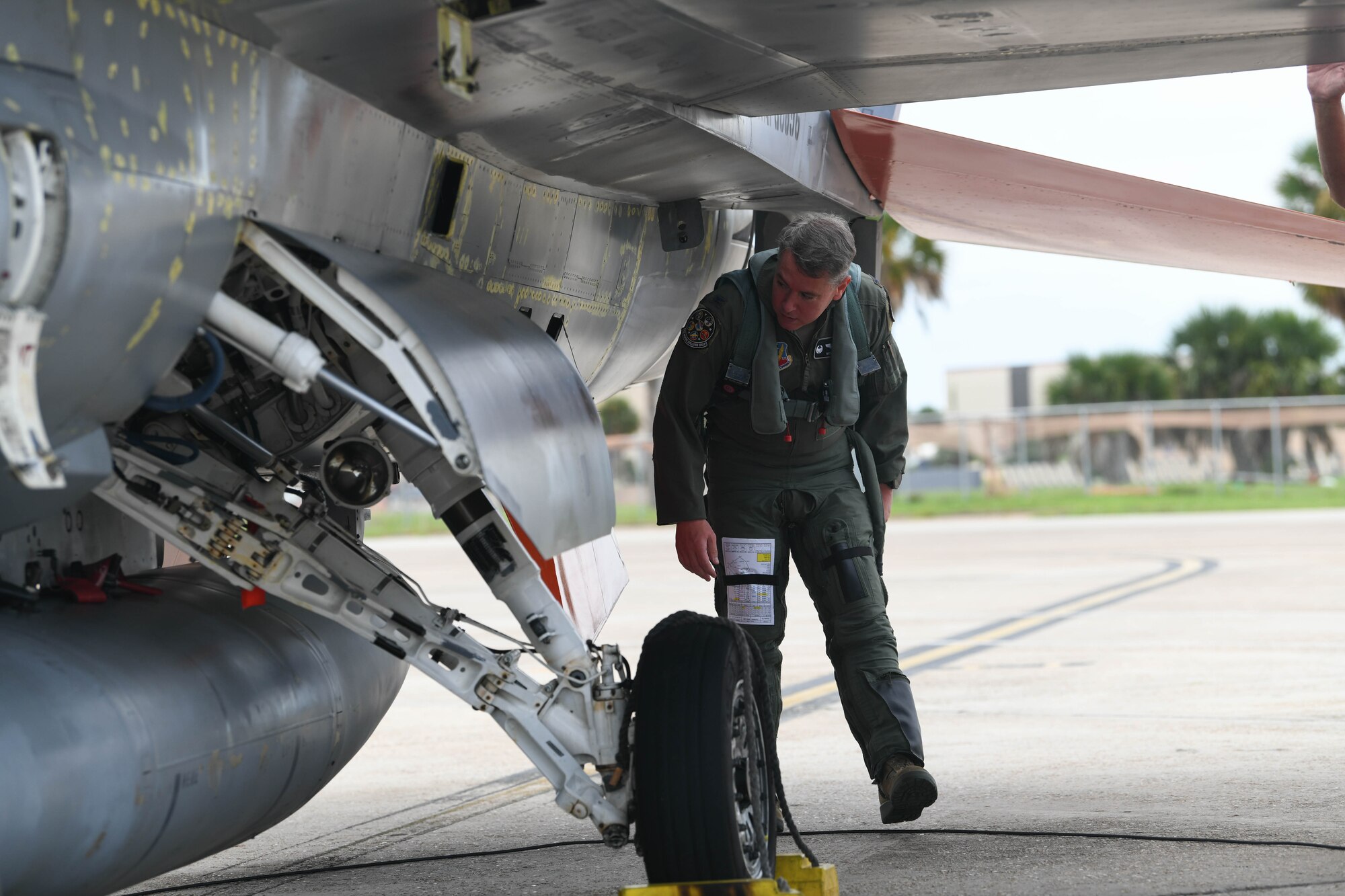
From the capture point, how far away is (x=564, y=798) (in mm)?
3406

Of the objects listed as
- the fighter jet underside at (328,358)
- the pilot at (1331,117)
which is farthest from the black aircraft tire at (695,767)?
the pilot at (1331,117)

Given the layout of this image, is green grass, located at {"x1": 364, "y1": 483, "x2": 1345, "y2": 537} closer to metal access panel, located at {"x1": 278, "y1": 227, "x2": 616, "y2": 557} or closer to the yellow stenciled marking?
metal access panel, located at {"x1": 278, "y1": 227, "x2": 616, "y2": 557}

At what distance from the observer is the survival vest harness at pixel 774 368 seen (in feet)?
14.4

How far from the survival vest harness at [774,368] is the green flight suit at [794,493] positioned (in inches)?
0.9

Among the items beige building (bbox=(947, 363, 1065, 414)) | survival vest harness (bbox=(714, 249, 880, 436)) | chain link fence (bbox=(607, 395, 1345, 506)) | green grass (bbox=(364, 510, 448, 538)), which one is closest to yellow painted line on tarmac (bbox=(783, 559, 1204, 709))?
survival vest harness (bbox=(714, 249, 880, 436))

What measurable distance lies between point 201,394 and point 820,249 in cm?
184

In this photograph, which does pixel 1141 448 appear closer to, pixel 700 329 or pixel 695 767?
pixel 700 329

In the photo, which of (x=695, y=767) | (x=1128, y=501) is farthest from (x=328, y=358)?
(x=1128, y=501)

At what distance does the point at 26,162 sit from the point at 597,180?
7.28ft

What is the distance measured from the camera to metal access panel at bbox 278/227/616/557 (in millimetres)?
3135

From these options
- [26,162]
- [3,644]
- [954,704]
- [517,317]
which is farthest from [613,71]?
[954,704]

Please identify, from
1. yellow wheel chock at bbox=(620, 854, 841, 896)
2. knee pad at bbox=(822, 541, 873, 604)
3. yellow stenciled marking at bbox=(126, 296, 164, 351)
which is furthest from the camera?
knee pad at bbox=(822, 541, 873, 604)

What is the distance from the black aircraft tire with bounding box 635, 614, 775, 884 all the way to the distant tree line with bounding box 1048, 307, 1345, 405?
47908 millimetres

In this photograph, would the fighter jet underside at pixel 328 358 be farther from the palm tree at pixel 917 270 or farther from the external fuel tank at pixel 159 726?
the palm tree at pixel 917 270
